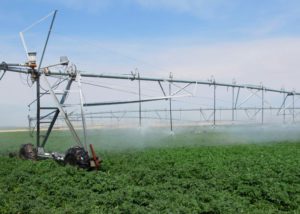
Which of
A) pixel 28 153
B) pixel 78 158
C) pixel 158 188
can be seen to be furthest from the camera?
pixel 28 153

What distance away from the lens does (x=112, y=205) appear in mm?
10836

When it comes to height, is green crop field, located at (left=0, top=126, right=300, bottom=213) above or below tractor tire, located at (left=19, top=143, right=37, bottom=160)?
below

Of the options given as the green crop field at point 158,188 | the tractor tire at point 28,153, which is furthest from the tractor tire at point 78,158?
the tractor tire at point 28,153

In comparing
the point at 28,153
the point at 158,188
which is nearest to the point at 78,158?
the point at 28,153

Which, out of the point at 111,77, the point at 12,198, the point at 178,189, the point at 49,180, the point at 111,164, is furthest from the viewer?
the point at 111,77

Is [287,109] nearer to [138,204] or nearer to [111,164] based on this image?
[111,164]

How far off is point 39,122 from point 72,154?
4006 millimetres

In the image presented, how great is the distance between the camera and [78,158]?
17328 mm

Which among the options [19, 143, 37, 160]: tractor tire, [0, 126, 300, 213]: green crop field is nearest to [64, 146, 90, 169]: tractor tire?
[0, 126, 300, 213]: green crop field

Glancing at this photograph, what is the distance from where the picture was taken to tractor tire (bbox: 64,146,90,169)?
677 inches

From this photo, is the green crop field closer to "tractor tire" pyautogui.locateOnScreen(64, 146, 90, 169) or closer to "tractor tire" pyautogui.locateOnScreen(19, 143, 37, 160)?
"tractor tire" pyautogui.locateOnScreen(64, 146, 90, 169)

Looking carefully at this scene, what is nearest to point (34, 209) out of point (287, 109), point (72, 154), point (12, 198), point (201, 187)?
point (12, 198)

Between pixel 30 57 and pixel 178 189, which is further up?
pixel 30 57

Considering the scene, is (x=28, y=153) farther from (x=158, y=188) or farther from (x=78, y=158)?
(x=158, y=188)
